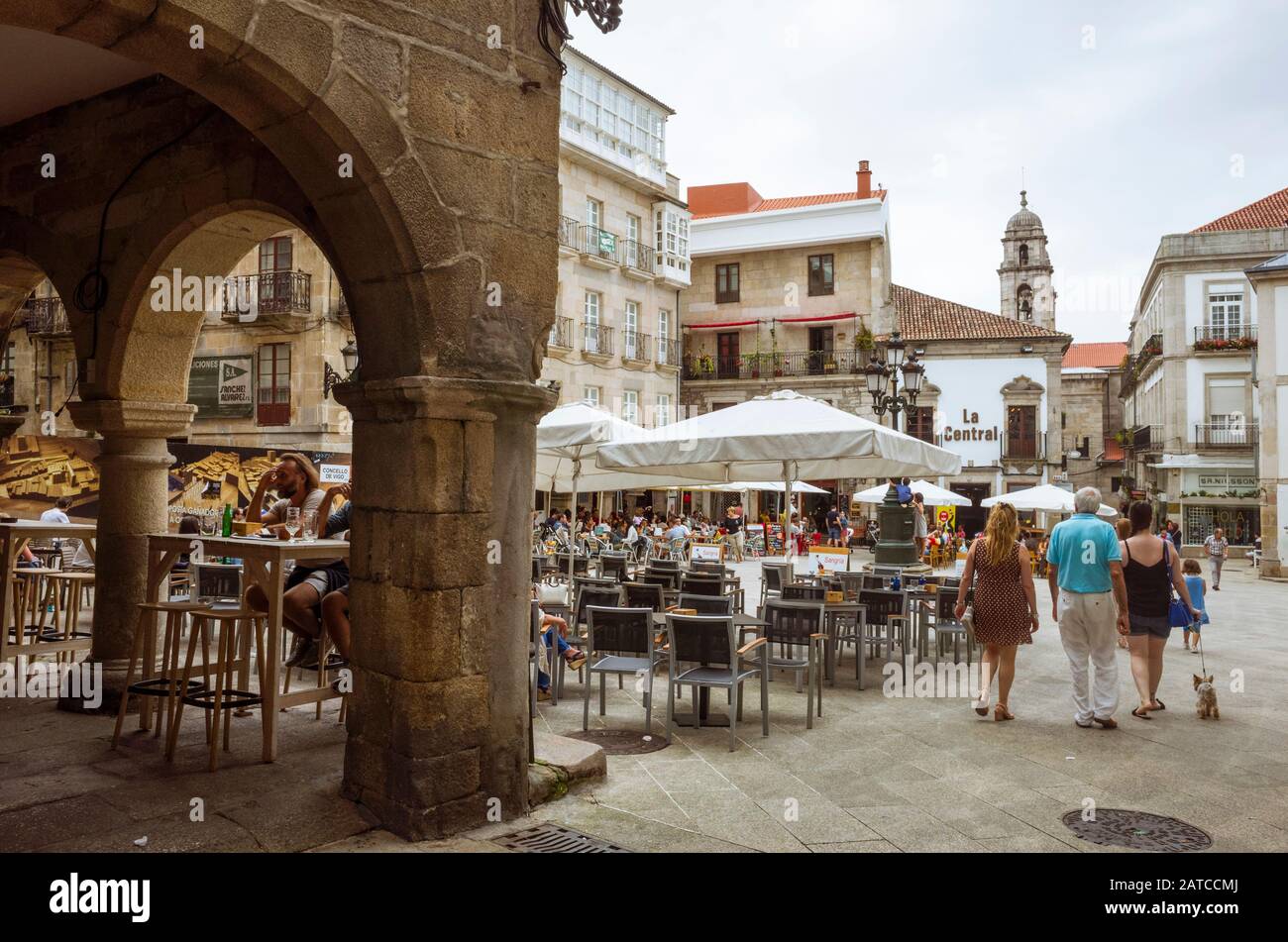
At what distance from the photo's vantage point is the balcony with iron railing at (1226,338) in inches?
1124

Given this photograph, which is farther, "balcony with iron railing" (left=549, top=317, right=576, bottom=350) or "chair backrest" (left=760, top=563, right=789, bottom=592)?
"balcony with iron railing" (left=549, top=317, right=576, bottom=350)

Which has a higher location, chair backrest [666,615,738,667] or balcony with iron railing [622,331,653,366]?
balcony with iron railing [622,331,653,366]

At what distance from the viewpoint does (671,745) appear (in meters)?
5.24

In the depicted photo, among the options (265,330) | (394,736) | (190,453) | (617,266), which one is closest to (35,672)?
(394,736)

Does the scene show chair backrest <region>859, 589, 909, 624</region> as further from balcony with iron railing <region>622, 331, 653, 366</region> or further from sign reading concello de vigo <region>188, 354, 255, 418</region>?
balcony with iron railing <region>622, 331, 653, 366</region>

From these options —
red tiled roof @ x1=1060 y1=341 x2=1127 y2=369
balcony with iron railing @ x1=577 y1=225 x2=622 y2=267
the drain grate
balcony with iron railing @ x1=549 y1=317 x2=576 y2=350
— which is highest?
red tiled roof @ x1=1060 y1=341 x2=1127 y2=369

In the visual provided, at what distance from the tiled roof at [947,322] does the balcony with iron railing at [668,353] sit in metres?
8.83

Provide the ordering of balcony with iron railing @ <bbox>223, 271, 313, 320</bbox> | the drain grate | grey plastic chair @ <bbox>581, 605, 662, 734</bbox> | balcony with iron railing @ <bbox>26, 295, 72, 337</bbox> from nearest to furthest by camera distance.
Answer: the drain grate → grey plastic chair @ <bbox>581, 605, 662, 734</bbox> → balcony with iron railing @ <bbox>223, 271, 313, 320</bbox> → balcony with iron railing @ <bbox>26, 295, 72, 337</bbox>

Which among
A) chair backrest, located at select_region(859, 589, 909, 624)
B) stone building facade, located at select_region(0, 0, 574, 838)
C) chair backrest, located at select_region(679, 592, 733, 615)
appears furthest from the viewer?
chair backrest, located at select_region(859, 589, 909, 624)

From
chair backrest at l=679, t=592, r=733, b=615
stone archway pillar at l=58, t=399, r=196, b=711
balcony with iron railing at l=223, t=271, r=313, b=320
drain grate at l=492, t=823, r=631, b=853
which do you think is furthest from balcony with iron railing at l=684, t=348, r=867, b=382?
drain grate at l=492, t=823, r=631, b=853

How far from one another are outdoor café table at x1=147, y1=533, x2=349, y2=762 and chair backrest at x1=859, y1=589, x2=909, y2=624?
15.1 ft

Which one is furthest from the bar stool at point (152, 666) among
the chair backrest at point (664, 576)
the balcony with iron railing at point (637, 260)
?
the balcony with iron railing at point (637, 260)

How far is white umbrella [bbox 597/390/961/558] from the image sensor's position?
302 inches

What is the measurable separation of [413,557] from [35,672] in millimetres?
4229
